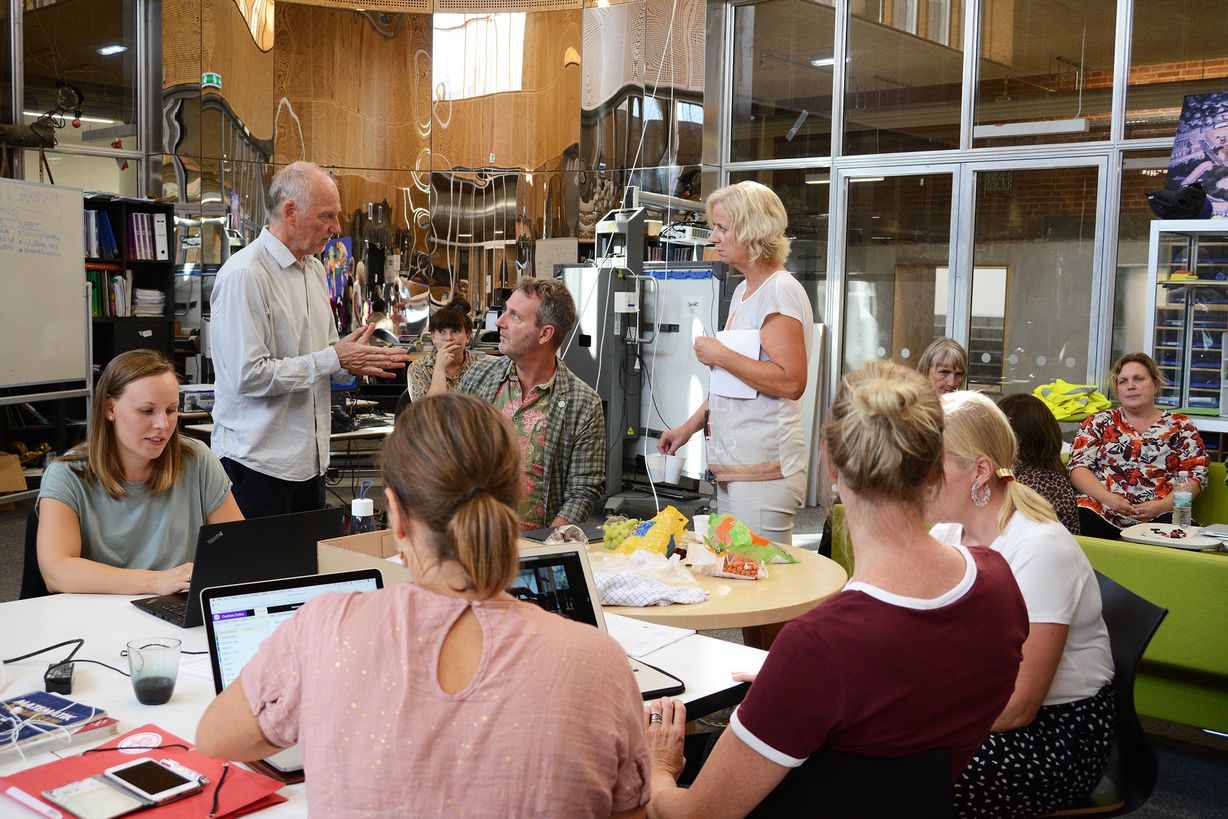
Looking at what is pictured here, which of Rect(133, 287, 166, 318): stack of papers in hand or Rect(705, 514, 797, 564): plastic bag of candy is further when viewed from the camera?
Rect(133, 287, 166, 318): stack of papers in hand

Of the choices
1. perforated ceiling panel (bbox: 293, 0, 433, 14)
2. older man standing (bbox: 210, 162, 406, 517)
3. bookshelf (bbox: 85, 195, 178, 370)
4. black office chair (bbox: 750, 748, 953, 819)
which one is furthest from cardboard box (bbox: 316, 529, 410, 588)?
perforated ceiling panel (bbox: 293, 0, 433, 14)

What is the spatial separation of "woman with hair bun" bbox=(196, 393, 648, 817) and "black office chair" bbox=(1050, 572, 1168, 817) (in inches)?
53.4

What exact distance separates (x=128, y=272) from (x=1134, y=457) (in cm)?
709

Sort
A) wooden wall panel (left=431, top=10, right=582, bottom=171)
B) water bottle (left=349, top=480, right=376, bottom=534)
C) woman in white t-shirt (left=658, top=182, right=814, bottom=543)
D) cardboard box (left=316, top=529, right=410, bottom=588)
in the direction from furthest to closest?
wooden wall panel (left=431, top=10, right=582, bottom=171) < woman in white t-shirt (left=658, top=182, right=814, bottom=543) < water bottle (left=349, top=480, right=376, bottom=534) < cardboard box (left=316, top=529, right=410, bottom=588)

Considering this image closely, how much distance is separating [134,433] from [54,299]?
545cm

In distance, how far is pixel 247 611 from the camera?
66.0 inches

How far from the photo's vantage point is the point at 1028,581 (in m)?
2.09

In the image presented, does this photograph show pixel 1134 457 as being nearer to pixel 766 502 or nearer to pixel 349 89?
pixel 766 502

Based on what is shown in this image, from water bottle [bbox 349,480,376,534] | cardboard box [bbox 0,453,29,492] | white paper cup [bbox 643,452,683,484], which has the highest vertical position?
water bottle [bbox 349,480,376,534]

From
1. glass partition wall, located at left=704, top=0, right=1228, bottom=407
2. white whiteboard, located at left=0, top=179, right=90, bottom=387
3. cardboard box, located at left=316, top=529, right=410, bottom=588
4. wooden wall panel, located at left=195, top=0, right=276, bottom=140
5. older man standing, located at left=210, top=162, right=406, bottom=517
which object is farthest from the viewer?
wooden wall panel, located at left=195, top=0, right=276, bottom=140

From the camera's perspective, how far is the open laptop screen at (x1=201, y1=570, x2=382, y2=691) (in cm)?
163

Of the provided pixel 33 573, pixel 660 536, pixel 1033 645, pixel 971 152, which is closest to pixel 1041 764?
pixel 1033 645

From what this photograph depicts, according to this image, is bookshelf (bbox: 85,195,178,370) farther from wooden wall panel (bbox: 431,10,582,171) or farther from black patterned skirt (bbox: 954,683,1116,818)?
black patterned skirt (bbox: 954,683,1116,818)

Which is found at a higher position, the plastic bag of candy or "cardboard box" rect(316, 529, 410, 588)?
"cardboard box" rect(316, 529, 410, 588)
